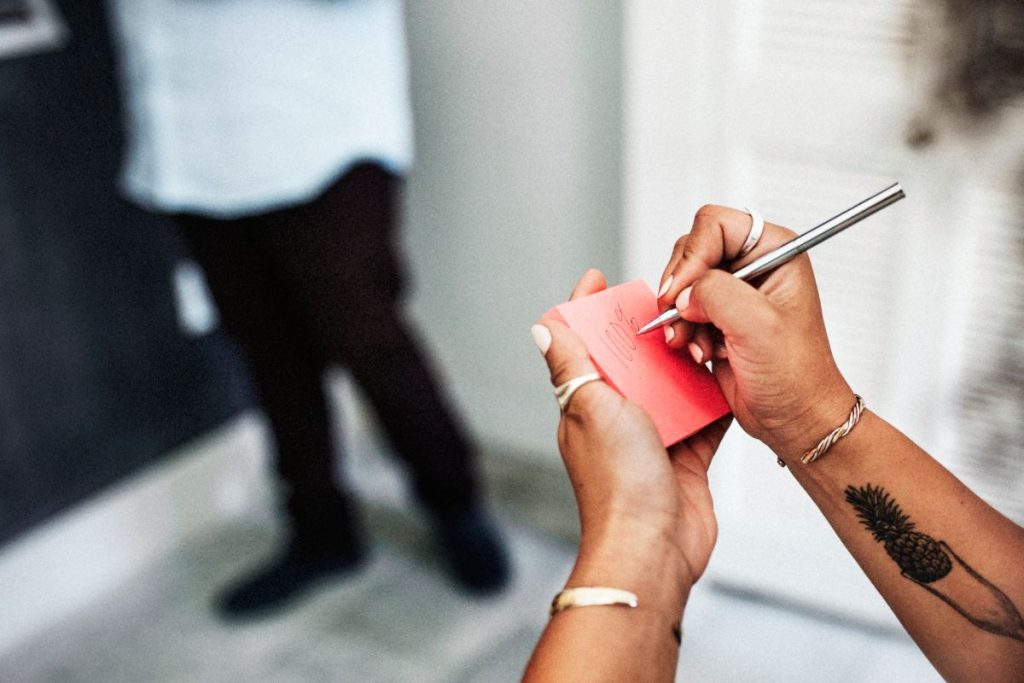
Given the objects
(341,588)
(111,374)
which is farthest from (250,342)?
(341,588)

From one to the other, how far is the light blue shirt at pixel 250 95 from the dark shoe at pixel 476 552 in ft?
2.15

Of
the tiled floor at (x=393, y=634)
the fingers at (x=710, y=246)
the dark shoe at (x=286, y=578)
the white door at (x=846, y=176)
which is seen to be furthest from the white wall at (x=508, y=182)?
the fingers at (x=710, y=246)

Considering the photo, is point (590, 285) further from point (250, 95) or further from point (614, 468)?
point (250, 95)

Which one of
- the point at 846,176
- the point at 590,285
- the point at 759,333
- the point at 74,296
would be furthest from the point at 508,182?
the point at 759,333

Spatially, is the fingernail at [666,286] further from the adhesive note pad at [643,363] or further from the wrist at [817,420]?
the wrist at [817,420]

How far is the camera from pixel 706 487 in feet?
3.05

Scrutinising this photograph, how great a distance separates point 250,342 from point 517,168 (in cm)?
57

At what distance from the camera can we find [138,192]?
5.47 ft

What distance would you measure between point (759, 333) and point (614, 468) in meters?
0.16

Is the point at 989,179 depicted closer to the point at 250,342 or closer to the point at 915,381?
the point at 915,381

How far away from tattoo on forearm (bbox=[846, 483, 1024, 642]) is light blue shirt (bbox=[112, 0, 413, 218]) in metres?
0.98

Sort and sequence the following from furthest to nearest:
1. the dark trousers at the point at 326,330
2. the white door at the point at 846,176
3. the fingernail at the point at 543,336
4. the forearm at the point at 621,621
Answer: the dark trousers at the point at 326,330 < the white door at the point at 846,176 < the fingernail at the point at 543,336 < the forearm at the point at 621,621

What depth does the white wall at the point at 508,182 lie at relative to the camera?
178cm

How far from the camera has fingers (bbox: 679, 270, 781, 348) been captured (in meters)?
0.82
